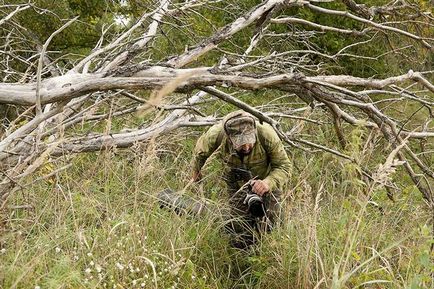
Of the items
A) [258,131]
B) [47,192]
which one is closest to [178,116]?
[258,131]

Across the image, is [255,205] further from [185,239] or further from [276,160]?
[185,239]

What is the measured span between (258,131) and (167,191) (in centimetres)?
90

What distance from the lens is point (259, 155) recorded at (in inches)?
195

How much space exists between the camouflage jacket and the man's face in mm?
70

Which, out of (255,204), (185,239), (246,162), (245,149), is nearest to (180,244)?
(185,239)

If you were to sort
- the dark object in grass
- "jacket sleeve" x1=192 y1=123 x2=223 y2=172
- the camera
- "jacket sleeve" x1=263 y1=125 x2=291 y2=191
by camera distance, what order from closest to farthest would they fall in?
the dark object in grass → the camera → "jacket sleeve" x1=263 y1=125 x2=291 y2=191 → "jacket sleeve" x1=192 y1=123 x2=223 y2=172

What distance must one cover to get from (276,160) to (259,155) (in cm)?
14

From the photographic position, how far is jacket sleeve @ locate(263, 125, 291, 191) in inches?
189

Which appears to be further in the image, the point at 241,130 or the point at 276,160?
the point at 276,160

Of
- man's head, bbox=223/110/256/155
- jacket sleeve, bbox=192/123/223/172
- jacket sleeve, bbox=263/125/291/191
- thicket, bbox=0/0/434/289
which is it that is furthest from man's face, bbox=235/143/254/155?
thicket, bbox=0/0/434/289

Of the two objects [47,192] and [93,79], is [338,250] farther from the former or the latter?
[47,192]

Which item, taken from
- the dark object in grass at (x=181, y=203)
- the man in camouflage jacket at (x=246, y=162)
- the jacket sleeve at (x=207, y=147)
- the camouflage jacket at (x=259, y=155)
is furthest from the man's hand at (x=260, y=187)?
the jacket sleeve at (x=207, y=147)

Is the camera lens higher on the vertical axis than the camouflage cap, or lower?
lower

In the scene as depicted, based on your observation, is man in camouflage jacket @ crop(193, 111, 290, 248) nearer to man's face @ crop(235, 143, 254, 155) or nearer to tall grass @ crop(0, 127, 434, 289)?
man's face @ crop(235, 143, 254, 155)
